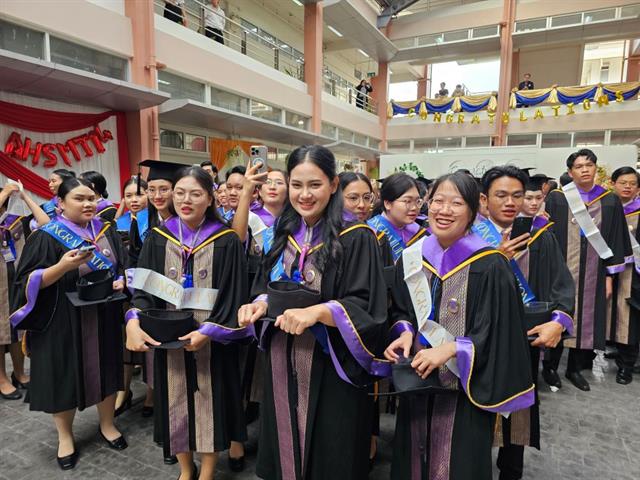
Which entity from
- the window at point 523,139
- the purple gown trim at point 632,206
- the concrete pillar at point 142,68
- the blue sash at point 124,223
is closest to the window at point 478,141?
the window at point 523,139

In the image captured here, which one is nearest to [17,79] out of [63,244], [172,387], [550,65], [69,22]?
[69,22]

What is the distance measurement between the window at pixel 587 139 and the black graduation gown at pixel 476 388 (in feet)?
62.2

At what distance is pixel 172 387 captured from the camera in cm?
233

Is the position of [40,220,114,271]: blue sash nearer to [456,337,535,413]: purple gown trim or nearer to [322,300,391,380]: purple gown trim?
[322,300,391,380]: purple gown trim

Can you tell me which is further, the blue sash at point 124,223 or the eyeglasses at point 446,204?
the blue sash at point 124,223

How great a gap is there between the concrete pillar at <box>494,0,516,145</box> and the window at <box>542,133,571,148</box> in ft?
5.44

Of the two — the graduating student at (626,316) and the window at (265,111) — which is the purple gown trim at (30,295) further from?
the window at (265,111)

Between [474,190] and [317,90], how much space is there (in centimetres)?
1389

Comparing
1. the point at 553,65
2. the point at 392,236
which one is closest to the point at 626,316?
the point at 392,236

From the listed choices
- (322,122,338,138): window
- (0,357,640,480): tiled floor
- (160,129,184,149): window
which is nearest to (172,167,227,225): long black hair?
(0,357,640,480): tiled floor

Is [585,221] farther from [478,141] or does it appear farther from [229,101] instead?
[478,141]

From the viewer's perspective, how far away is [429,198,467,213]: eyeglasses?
1.75 metres

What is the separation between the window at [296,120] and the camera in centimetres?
1373

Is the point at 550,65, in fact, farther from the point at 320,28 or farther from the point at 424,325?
the point at 424,325
